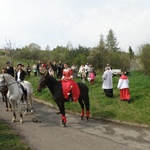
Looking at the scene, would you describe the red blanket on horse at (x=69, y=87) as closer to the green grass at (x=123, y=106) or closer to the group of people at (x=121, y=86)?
the green grass at (x=123, y=106)

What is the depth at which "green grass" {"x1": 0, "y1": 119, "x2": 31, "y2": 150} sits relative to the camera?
25.6 ft

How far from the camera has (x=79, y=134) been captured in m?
9.60

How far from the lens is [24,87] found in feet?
41.1

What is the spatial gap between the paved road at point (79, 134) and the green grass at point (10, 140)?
1.05 feet

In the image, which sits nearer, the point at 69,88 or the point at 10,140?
the point at 10,140

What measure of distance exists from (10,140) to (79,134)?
2.70 metres

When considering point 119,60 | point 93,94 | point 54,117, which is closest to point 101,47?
point 119,60

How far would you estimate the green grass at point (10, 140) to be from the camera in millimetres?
7816

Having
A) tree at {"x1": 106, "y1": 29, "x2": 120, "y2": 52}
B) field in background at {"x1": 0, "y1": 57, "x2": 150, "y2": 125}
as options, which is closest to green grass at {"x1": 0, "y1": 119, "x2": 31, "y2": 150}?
field in background at {"x1": 0, "y1": 57, "x2": 150, "y2": 125}

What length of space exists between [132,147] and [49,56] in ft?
158

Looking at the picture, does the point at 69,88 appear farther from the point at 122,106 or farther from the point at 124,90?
the point at 124,90

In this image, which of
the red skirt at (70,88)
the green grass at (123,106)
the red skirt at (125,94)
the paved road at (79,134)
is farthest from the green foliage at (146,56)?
the red skirt at (70,88)

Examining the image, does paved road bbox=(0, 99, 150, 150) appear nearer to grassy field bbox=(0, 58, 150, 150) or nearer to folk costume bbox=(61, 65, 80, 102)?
grassy field bbox=(0, 58, 150, 150)

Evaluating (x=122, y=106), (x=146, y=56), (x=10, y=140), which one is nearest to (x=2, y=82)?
(x=10, y=140)
